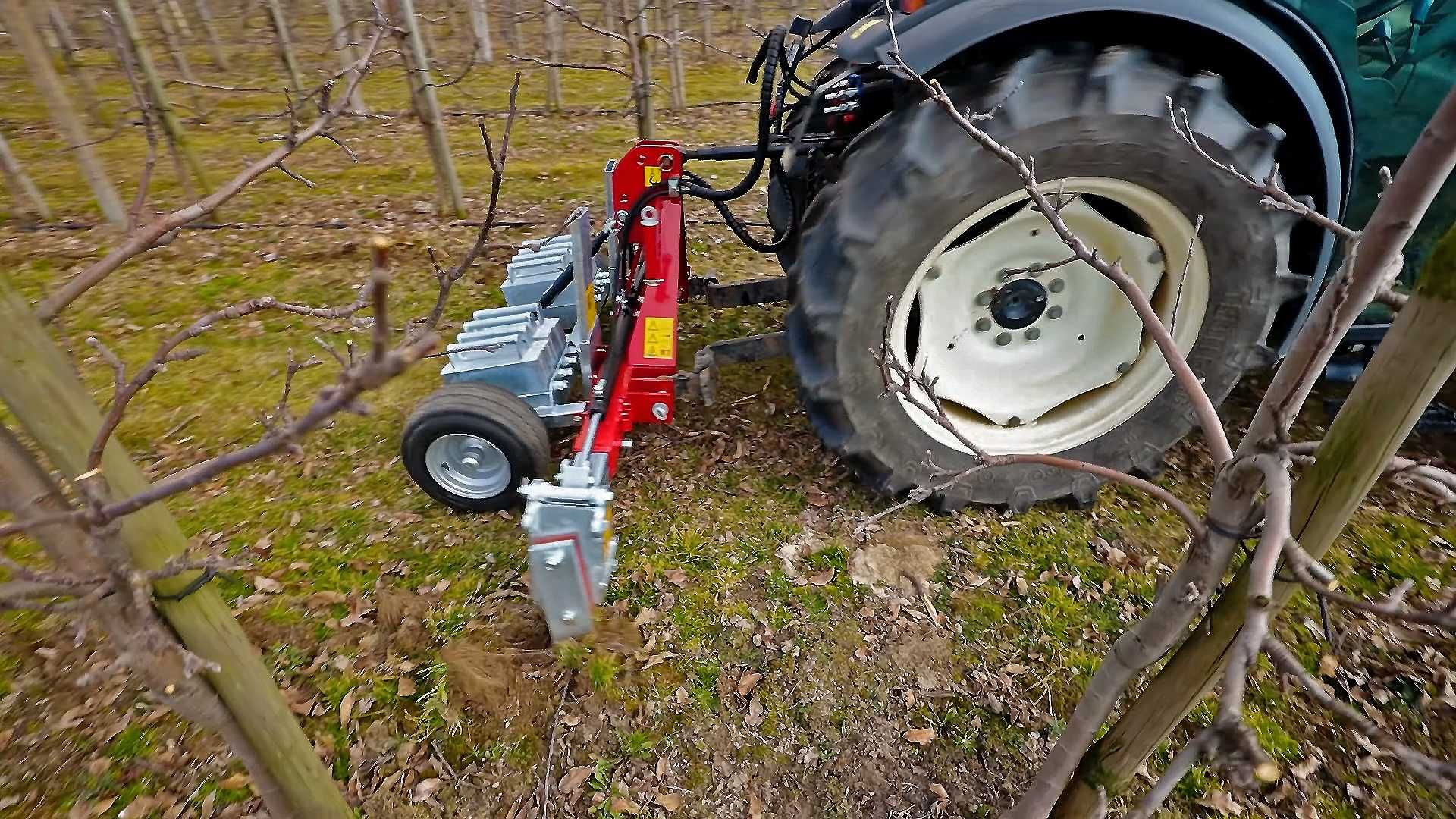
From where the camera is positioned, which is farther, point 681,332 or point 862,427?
point 681,332

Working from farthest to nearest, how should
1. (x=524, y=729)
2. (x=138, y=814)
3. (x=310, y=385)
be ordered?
(x=310, y=385) → (x=524, y=729) → (x=138, y=814)

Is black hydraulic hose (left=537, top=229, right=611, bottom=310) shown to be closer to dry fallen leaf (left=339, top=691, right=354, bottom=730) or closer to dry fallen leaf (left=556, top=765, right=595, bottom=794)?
dry fallen leaf (left=339, top=691, right=354, bottom=730)

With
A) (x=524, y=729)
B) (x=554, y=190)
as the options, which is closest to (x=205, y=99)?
(x=554, y=190)

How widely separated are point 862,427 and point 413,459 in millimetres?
1681

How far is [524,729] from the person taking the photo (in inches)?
89.3

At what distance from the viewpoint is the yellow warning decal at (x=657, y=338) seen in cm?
278

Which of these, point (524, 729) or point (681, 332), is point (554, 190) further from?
point (524, 729)

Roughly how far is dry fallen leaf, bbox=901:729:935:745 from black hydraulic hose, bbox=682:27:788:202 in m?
2.00

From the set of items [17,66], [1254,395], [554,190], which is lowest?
[17,66]

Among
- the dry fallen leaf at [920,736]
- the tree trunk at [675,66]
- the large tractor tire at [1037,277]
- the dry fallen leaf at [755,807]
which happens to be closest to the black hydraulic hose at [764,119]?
the large tractor tire at [1037,277]

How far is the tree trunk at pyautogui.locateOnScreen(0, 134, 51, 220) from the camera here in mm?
5777

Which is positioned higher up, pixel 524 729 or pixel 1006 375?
pixel 1006 375

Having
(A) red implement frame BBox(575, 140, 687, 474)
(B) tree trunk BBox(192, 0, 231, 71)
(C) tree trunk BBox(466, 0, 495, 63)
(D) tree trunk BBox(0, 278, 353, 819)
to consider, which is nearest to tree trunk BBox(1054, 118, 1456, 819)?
(D) tree trunk BBox(0, 278, 353, 819)

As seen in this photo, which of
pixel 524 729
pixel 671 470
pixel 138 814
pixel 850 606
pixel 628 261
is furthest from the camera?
pixel 628 261
